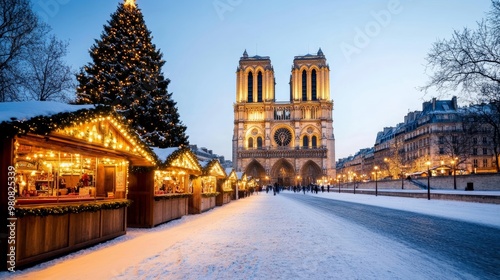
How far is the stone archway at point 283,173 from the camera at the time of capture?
90.1 m

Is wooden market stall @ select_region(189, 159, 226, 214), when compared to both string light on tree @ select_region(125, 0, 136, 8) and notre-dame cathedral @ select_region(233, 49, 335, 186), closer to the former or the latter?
string light on tree @ select_region(125, 0, 136, 8)

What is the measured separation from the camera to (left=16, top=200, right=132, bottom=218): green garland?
6513mm

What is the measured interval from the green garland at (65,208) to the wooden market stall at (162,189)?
94.0 inches

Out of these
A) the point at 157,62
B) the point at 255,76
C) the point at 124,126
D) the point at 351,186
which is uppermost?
the point at 255,76

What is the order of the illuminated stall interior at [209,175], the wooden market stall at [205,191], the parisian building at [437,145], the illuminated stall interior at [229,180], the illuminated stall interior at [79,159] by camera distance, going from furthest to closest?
the parisian building at [437,145] < the illuminated stall interior at [229,180] < the illuminated stall interior at [209,175] < the wooden market stall at [205,191] < the illuminated stall interior at [79,159]

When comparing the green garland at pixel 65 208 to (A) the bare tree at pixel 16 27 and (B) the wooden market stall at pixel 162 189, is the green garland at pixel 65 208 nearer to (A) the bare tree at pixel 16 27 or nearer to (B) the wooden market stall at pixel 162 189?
(B) the wooden market stall at pixel 162 189

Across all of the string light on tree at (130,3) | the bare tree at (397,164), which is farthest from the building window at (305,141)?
the string light on tree at (130,3)

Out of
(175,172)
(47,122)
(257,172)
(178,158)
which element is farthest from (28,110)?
(257,172)

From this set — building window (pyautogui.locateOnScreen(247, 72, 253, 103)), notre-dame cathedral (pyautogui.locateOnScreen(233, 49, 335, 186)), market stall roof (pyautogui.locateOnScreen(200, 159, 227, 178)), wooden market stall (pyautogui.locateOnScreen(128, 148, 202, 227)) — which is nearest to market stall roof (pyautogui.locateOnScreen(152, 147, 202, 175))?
wooden market stall (pyautogui.locateOnScreen(128, 148, 202, 227))

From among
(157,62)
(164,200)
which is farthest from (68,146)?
(157,62)

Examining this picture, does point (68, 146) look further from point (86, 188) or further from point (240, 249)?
point (240, 249)

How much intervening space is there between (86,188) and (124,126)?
2004 mm

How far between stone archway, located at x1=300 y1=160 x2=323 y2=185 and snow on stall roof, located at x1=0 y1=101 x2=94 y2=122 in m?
83.5

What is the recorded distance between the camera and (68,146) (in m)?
7.90
